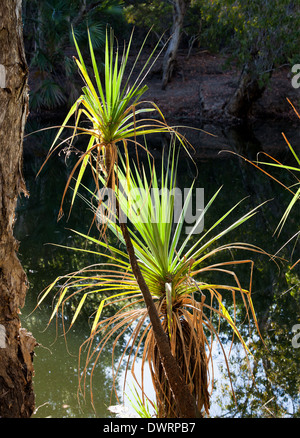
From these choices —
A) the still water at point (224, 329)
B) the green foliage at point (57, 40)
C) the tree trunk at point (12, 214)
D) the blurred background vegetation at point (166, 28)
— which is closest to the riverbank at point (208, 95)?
the blurred background vegetation at point (166, 28)

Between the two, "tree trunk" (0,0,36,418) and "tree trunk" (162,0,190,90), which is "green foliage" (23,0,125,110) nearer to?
"tree trunk" (162,0,190,90)

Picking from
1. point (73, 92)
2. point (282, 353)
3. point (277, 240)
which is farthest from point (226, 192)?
point (73, 92)

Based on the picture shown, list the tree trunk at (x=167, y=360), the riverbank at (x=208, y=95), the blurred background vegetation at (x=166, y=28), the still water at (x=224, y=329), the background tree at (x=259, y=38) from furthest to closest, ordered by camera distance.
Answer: the riverbank at (x=208, y=95)
the blurred background vegetation at (x=166, y=28)
the background tree at (x=259, y=38)
the still water at (x=224, y=329)
the tree trunk at (x=167, y=360)

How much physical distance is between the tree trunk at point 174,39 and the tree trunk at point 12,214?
14.4 metres

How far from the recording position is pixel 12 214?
2004 millimetres

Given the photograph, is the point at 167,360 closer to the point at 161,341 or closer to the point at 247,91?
the point at 161,341

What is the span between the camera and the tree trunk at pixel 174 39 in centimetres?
1683

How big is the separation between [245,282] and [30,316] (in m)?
1.98

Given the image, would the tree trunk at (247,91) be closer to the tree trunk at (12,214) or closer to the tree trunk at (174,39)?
the tree trunk at (174,39)

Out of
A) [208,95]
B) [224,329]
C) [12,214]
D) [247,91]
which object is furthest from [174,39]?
[12,214]

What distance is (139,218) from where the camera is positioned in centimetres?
236

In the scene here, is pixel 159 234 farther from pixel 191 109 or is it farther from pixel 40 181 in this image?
pixel 191 109
